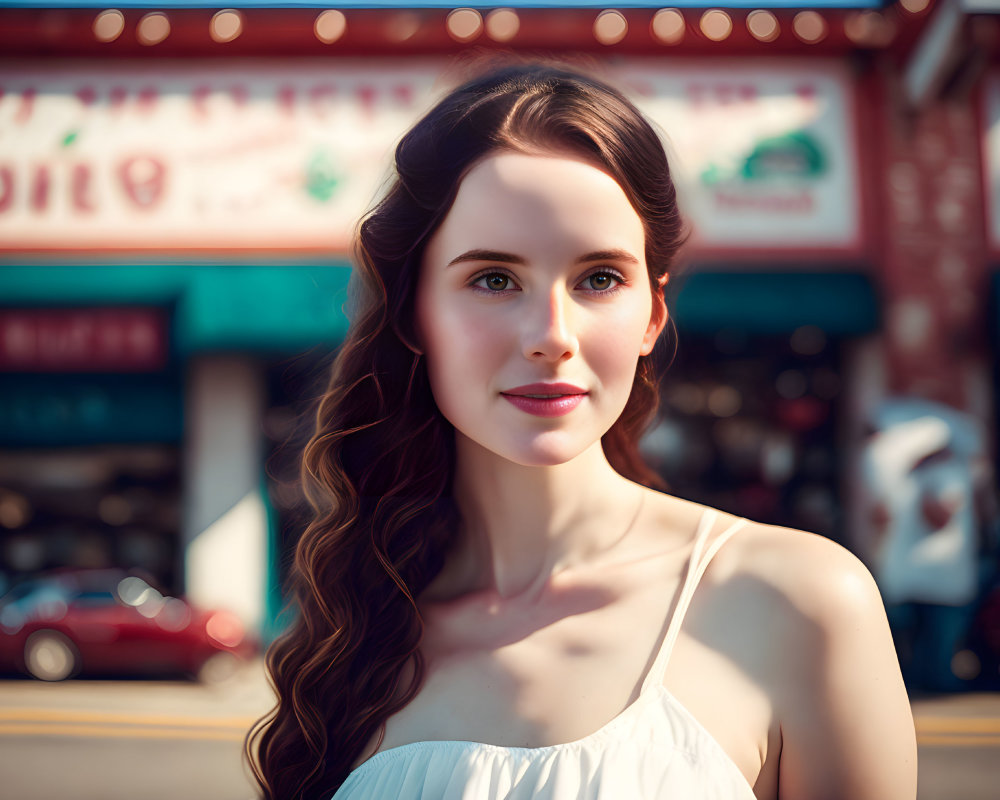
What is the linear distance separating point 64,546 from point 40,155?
11.1 ft

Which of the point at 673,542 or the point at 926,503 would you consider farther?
the point at 926,503

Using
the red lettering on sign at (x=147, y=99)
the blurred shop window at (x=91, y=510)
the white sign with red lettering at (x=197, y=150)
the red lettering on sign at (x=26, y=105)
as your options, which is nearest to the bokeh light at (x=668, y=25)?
the white sign with red lettering at (x=197, y=150)

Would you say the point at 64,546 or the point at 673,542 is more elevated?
the point at 673,542

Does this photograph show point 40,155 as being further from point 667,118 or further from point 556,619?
point 556,619

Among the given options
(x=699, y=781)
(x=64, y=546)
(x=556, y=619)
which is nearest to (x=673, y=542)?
(x=556, y=619)

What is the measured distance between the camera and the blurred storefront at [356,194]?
6.51 m

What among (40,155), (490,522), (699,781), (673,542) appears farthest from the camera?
(40,155)

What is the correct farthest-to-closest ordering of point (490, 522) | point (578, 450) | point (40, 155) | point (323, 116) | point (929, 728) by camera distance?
1. point (323, 116)
2. point (40, 155)
3. point (929, 728)
4. point (490, 522)
5. point (578, 450)

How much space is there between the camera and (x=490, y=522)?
4.10 ft

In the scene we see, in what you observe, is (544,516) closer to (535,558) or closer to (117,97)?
(535,558)

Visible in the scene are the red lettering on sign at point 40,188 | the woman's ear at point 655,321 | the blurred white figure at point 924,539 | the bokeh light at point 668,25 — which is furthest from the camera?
the bokeh light at point 668,25

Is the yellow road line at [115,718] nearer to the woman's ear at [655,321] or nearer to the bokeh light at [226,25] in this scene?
the woman's ear at [655,321]

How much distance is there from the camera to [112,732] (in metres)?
4.79

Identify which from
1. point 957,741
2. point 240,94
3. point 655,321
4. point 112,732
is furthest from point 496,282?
point 240,94
